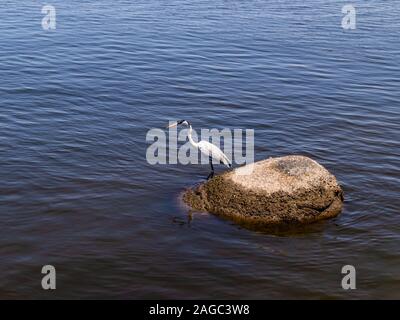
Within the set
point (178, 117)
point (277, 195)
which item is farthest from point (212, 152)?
point (178, 117)

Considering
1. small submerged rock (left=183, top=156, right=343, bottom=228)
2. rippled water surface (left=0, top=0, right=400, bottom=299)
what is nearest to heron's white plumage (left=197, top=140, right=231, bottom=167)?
rippled water surface (left=0, top=0, right=400, bottom=299)

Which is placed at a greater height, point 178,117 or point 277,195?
point 178,117

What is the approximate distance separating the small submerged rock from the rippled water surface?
32 cm

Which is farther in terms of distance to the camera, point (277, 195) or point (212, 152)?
point (212, 152)

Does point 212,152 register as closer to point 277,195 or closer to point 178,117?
point 277,195

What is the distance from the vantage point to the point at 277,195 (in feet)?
37.6

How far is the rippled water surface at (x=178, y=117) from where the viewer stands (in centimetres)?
1020

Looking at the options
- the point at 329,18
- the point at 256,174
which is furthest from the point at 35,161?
the point at 329,18

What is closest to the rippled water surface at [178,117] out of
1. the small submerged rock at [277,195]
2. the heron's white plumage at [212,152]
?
the small submerged rock at [277,195]

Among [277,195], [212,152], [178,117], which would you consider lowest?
[277,195]

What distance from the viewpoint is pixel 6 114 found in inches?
661

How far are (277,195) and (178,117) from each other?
6.61m

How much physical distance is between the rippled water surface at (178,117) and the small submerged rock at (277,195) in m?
0.32
